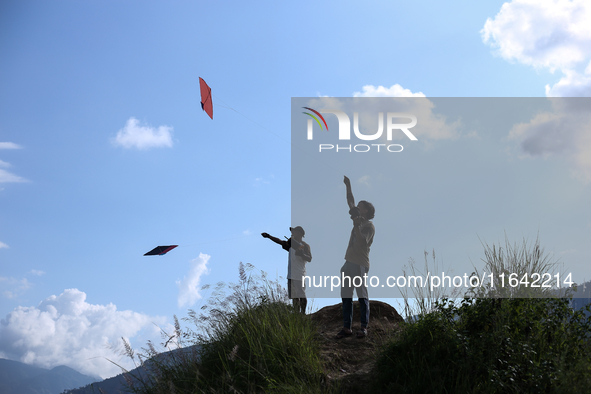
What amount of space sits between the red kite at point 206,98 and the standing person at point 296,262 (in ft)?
9.16

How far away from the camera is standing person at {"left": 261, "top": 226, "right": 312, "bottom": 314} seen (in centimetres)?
689

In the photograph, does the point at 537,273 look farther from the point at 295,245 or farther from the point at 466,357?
the point at 295,245

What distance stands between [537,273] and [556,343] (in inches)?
64.0

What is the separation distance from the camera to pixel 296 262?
23.1 ft

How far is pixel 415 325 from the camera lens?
182 inches

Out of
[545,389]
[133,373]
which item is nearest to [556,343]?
[545,389]

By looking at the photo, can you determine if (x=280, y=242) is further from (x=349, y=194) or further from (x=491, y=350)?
(x=491, y=350)

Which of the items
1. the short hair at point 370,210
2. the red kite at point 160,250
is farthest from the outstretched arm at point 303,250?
the red kite at point 160,250

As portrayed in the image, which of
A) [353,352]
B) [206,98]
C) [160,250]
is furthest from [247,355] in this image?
[206,98]

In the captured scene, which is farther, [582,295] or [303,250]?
[303,250]

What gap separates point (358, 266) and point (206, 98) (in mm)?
4572

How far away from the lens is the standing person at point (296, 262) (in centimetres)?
689

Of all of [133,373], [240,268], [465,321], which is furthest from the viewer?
[240,268]

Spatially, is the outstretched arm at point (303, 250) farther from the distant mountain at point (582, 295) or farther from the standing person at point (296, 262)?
the distant mountain at point (582, 295)
